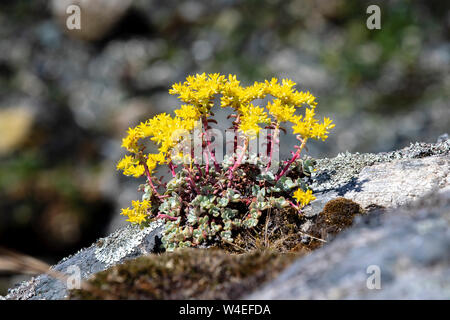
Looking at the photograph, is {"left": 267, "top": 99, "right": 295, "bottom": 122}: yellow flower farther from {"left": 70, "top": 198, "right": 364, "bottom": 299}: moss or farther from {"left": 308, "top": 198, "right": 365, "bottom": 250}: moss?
{"left": 70, "top": 198, "right": 364, "bottom": 299}: moss

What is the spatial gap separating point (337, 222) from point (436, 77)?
287 inches

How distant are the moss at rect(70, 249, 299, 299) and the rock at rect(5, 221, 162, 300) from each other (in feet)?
3.23

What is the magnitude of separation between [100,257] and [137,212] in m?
0.54

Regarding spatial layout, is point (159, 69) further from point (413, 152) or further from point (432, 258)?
point (432, 258)

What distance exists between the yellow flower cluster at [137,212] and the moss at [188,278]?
2.81 ft

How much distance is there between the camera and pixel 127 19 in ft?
38.1

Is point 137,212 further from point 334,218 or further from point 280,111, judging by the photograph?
point 334,218

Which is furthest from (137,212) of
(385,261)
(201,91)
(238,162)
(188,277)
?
(385,261)

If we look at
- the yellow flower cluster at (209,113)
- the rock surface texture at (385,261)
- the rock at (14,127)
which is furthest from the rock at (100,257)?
the rock at (14,127)

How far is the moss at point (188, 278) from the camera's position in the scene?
77.9 inches

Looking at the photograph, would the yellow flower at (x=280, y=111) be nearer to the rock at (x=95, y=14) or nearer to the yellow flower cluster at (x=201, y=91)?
the yellow flower cluster at (x=201, y=91)

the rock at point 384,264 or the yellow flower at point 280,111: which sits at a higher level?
the yellow flower at point 280,111
